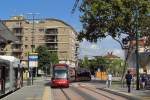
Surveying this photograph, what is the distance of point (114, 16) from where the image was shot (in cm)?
7138

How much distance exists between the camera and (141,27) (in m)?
72.3

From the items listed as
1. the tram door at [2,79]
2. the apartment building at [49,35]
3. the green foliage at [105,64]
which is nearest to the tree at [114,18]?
the tram door at [2,79]

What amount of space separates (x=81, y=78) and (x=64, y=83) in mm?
37239

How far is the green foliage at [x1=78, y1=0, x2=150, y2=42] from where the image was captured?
69938 mm

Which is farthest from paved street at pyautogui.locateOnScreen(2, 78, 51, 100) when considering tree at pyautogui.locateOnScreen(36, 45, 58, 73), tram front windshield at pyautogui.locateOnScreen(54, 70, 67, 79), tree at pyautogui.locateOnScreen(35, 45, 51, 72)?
tree at pyautogui.locateOnScreen(35, 45, 51, 72)

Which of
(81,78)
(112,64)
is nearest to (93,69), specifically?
(112,64)

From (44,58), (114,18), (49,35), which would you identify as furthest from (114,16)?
(49,35)

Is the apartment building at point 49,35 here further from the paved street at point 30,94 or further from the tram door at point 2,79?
the tram door at point 2,79

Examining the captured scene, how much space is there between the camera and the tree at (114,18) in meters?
69.9

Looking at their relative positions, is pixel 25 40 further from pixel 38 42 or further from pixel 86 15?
pixel 86 15

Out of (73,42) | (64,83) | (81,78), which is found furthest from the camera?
(73,42)

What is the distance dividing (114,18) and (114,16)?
0.32 meters

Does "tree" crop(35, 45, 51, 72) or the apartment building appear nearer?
"tree" crop(35, 45, 51, 72)

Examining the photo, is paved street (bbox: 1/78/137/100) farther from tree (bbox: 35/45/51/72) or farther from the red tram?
tree (bbox: 35/45/51/72)
